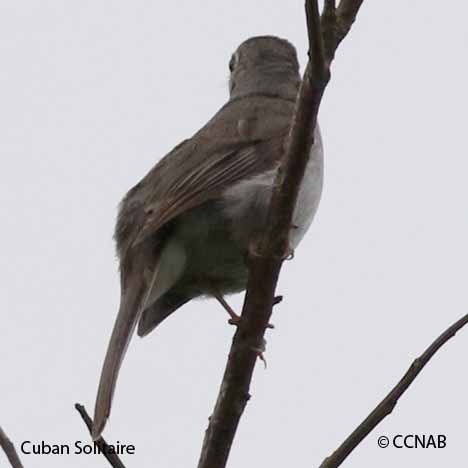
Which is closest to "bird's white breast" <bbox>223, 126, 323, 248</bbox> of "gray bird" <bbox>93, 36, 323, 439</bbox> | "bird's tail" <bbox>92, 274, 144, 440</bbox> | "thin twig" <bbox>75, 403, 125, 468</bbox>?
"gray bird" <bbox>93, 36, 323, 439</bbox>

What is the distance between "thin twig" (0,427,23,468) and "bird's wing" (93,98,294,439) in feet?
4.53

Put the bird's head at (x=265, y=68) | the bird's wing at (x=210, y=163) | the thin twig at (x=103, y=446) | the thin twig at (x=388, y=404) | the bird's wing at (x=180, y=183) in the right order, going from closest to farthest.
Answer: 1. the thin twig at (x=388, y=404)
2. the thin twig at (x=103, y=446)
3. the bird's wing at (x=180, y=183)
4. the bird's wing at (x=210, y=163)
5. the bird's head at (x=265, y=68)

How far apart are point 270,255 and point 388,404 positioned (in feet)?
3.22

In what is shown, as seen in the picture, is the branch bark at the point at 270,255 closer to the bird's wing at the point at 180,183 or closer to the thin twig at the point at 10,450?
the thin twig at the point at 10,450

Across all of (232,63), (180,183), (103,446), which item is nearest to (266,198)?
(180,183)

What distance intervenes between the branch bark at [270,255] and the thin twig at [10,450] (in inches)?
29.3

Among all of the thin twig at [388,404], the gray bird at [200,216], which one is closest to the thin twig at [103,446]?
the thin twig at [388,404]

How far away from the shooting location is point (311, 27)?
380cm

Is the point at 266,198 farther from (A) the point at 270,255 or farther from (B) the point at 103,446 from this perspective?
(B) the point at 103,446

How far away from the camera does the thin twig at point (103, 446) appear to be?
12.9 ft

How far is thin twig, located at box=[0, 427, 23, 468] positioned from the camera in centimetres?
368

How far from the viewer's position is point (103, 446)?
399 cm

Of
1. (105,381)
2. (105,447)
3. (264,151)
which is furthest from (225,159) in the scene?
(105,447)

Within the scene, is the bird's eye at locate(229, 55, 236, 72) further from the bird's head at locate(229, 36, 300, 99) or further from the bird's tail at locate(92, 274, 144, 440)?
the bird's tail at locate(92, 274, 144, 440)
